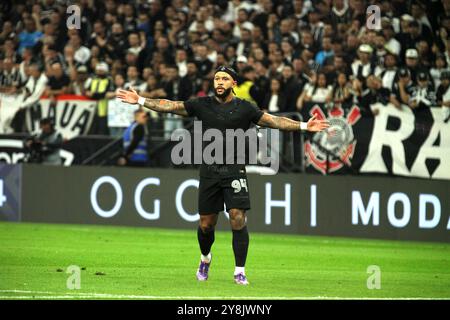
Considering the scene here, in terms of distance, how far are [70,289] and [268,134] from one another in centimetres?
911

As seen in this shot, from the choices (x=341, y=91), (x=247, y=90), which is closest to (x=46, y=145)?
(x=247, y=90)

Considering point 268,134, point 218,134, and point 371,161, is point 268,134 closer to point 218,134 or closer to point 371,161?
point 371,161

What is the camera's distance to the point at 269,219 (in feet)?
68.5

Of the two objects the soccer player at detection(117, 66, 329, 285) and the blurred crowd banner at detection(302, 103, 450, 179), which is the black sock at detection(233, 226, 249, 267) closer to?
the soccer player at detection(117, 66, 329, 285)

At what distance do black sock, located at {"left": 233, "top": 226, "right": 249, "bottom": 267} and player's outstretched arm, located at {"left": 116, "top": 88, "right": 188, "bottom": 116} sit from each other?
5.31ft

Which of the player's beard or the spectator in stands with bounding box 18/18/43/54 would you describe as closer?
the player's beard

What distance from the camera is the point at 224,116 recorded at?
41.7ft

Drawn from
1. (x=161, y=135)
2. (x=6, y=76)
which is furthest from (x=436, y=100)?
(x=6, y=76)

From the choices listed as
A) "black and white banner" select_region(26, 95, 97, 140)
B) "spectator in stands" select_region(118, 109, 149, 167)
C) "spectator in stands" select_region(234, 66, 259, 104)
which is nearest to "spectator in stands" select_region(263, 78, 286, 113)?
"spectator in stands" select_region(234, 66, 259, 104)

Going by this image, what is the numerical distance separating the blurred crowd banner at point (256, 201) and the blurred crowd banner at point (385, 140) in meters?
0.25

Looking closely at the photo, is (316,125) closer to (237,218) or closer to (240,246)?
(237,218)

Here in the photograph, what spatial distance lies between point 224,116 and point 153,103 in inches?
35.2

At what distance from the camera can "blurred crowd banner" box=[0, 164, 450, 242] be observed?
19.8 metres

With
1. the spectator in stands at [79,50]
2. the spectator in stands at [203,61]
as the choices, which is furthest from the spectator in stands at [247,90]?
the spectator in stands at [79,50]
